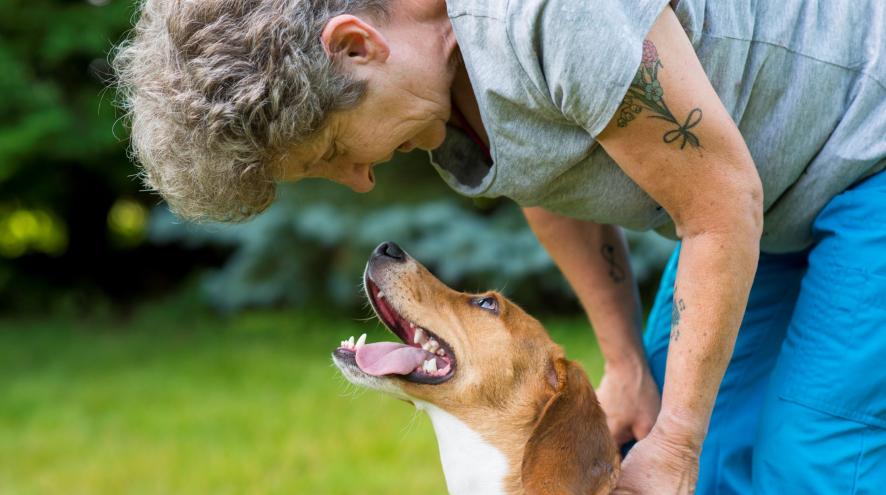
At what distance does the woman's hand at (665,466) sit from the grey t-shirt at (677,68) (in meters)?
0.54

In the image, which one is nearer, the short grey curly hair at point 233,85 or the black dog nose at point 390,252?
the short grey curly hair at point 233,85

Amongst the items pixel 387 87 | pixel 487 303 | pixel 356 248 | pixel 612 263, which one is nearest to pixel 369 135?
pixel 387 87

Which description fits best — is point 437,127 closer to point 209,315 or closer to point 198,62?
point 198,62

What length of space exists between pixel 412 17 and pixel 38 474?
12.2 feet

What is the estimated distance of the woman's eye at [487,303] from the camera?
2900mm

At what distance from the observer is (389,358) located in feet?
8.82

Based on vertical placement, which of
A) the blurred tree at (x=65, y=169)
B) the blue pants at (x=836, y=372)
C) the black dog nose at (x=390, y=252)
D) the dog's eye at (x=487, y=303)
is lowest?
the blurred tree at (x=65, y=169)

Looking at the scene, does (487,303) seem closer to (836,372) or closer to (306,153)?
(306,153)

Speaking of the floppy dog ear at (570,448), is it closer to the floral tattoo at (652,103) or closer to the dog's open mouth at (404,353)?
the dog's open mouth at (404,353)

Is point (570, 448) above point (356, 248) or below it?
above

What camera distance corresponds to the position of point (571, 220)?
2.99 meters

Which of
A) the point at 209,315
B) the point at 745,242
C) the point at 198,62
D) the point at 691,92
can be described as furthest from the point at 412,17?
the point at 209,315

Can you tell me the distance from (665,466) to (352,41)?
1129 millimetres

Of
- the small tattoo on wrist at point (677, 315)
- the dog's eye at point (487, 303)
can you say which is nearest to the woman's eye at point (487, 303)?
the dog's eye at point (487, 303)
